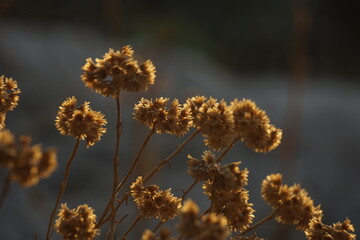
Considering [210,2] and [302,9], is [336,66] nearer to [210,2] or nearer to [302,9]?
[210,2]

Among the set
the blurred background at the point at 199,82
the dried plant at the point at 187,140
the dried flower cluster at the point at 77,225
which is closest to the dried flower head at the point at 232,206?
the dried plant at the point at 187,140

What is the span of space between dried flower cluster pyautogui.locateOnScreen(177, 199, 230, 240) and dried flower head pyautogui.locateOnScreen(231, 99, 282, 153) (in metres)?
0.13

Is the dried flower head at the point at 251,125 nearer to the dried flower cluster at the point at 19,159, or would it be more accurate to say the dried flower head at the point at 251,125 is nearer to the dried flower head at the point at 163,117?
the dried flower head at the point at 163,117

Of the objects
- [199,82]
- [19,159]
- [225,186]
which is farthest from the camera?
[199,82]

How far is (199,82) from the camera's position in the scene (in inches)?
133

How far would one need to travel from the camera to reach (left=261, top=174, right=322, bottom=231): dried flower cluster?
0.51 m

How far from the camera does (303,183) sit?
124 inches

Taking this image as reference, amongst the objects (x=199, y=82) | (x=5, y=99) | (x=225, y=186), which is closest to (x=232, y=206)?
(x=225, y=186)

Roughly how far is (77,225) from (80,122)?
0.10 meters

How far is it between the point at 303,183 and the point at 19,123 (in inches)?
71.2

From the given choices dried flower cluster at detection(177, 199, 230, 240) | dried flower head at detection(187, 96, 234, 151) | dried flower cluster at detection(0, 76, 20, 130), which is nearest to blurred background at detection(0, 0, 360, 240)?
dried flower cluster at detection(0, 76, 20, 130)

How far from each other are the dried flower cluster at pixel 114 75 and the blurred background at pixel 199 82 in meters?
0.50

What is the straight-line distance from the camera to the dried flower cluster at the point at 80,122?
0.50 meters

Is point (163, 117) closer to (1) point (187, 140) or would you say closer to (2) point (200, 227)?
(1) point (187, 140)
